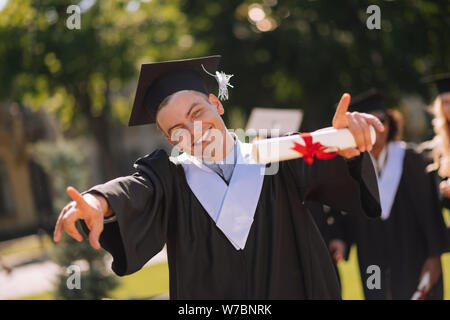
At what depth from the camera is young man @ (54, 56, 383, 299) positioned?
2.56m

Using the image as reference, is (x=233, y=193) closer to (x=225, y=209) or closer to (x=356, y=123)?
(x=225, y=209)

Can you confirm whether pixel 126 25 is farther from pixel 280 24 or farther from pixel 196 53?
pixel 280 24

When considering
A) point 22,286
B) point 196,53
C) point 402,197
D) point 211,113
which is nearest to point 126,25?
point 196,53

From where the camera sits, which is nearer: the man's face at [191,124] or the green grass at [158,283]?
the man's face at [191,124]

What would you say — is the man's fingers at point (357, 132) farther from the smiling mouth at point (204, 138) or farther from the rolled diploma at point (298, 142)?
the smiling mouth at point (204, 138)

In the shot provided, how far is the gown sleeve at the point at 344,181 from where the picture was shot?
102 inches

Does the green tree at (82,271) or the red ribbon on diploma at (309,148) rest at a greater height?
the red ribbon on diploma at (309,148)

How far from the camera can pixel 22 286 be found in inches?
400

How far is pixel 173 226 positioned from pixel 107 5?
519 inches

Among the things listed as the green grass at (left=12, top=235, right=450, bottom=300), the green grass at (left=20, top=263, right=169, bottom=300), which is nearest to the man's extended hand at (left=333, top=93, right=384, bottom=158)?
the green grass at (left=12, top=235, right=450, bottom=300)

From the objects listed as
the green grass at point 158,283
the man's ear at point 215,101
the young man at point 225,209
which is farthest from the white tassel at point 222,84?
the green grass at point 158,283

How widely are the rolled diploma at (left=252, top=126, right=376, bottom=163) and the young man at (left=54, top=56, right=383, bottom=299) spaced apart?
3.0 inches

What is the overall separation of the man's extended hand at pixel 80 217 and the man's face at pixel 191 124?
610 mm

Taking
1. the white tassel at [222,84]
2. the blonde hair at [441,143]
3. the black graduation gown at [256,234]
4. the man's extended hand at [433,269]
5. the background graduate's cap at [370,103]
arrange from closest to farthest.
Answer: the black graduation gown at [256,234]
the white tassel at [222,84]
the blonde hair at [441,143]
the man's extended hand at [433,269]
the background graduate's cap at [370,103]
